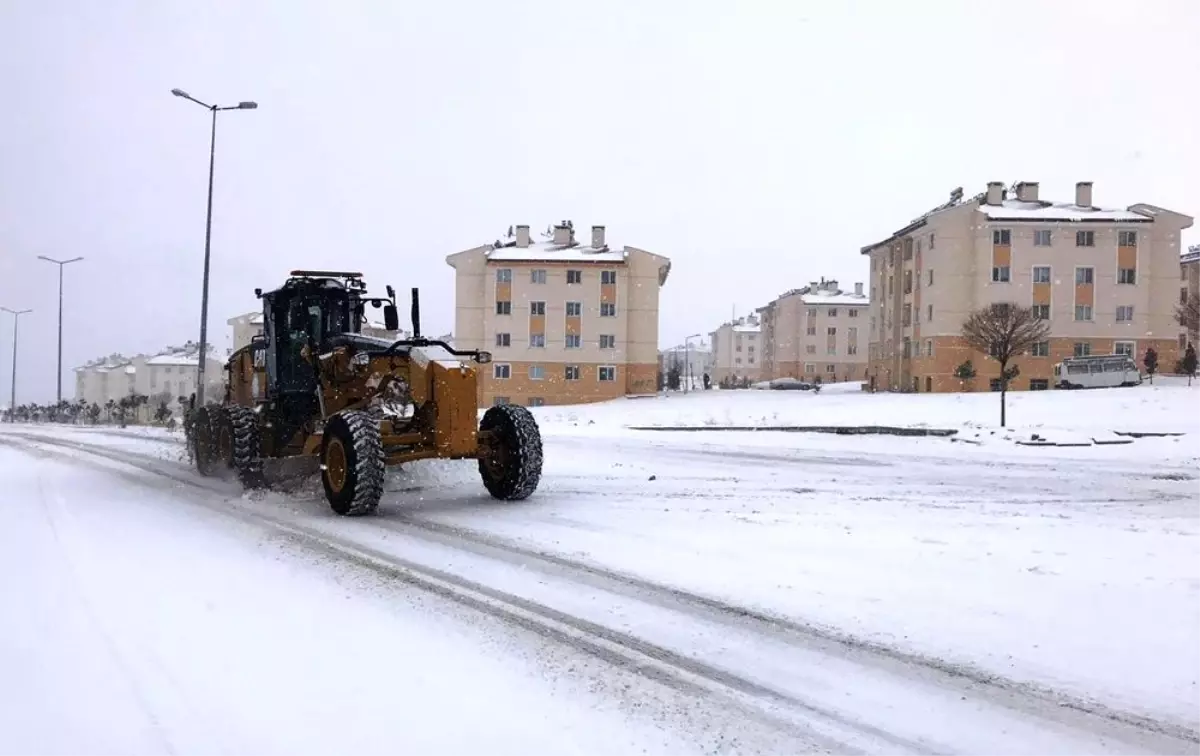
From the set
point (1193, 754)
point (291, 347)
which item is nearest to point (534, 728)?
point (1193, 754)

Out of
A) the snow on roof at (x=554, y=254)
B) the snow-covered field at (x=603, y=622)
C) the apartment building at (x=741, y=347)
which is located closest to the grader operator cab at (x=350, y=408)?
the snow-covered field at (x=603, y=622)

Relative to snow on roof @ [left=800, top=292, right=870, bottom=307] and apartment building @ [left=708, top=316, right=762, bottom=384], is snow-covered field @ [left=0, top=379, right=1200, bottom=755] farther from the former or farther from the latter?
apartment building @ [left=708, top=316, right=762, bottom=384]

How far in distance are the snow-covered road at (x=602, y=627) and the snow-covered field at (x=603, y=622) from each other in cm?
2

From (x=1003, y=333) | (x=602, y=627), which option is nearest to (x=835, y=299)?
(x=1003, y=333)

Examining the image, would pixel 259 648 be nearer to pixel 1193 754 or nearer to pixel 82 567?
pixel 82 567

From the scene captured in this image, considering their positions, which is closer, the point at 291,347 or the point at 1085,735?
the point at 1085,735

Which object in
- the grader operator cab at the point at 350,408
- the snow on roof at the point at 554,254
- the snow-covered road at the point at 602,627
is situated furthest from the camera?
the snow on roof at the point at 554,254

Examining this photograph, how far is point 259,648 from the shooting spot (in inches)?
217

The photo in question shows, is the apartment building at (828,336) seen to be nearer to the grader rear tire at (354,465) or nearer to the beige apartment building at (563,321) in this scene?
the beige apartment building at (563,321)

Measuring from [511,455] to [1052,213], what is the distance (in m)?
50.8

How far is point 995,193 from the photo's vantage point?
182ft

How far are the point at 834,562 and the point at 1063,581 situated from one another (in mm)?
1774

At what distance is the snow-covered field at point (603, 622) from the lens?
4.44m

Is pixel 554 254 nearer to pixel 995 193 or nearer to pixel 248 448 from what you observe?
pixel 995 193
